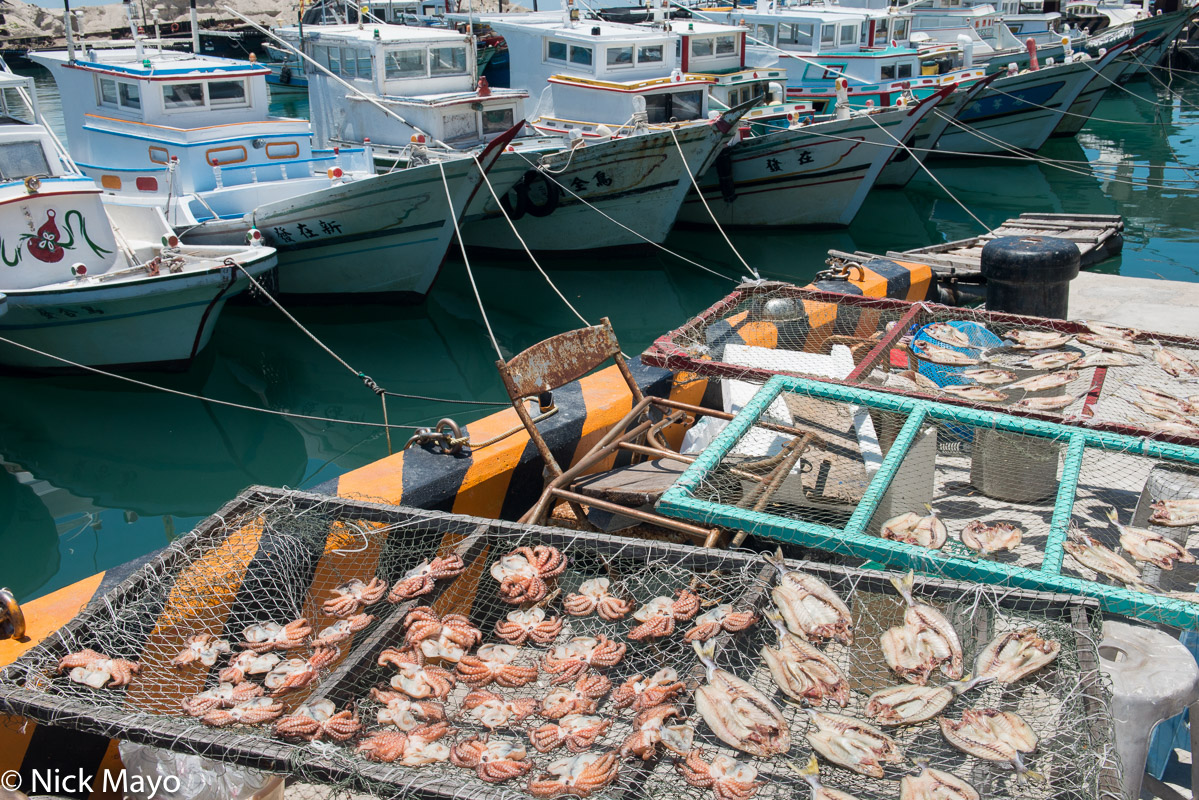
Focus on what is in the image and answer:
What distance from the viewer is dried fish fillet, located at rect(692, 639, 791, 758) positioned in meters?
2.43

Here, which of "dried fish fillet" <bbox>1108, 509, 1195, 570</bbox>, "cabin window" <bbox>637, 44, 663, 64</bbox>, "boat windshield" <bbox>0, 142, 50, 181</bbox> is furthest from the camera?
"cabin window" <bbox>637, 44, 663, 64</bbox>

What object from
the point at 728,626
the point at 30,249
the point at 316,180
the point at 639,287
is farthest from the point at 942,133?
the point at 728,626

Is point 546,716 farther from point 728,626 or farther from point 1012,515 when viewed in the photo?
point 1012,515

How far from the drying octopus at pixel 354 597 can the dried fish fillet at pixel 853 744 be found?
150 centimetres

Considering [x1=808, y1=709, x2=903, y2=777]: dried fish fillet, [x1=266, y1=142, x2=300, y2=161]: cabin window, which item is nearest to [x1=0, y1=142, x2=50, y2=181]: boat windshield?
[x1=266, y1=142, x2=300, y2=161]: cabin window

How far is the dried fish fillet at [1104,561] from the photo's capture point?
2.96 meters

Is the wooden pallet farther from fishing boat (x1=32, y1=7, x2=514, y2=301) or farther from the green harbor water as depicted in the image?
fishing boat (x1=32, y1=7, x2=514, y2=301)

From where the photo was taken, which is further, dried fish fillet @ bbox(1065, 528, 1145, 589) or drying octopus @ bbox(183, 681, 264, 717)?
dried fish fillet @ bbox(1065, 528, 1145, 589)

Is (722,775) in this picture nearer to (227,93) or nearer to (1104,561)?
(1104,561)

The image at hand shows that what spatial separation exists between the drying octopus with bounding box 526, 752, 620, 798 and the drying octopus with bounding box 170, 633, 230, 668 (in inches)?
46.9

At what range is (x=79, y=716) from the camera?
97.4 inches

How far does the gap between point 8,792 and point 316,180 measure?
10.6 metres

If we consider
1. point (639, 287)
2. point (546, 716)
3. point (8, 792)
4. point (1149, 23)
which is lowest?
point (639, 287)

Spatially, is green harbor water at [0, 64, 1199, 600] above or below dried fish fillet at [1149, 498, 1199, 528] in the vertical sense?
below
